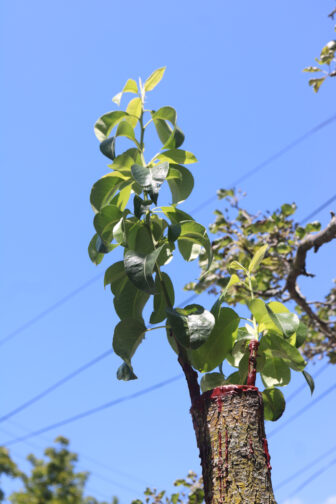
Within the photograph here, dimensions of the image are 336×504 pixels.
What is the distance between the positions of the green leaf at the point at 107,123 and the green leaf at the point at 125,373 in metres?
0.44

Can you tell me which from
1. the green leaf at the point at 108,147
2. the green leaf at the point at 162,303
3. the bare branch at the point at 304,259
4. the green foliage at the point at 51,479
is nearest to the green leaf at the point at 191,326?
the green leaf at the point at 162,303

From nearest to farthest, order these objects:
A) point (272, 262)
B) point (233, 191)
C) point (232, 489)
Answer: point (232, 489) < point (272, 262) < point (233, 191)

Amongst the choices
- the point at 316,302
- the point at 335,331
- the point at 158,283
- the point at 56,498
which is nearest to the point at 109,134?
the point at 158,283

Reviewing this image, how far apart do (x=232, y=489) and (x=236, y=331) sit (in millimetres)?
267

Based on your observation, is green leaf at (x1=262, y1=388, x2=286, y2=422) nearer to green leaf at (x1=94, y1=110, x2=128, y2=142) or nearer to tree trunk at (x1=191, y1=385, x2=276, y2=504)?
tree trunk at (x1=191, y1=385, x2=276, y2=504)

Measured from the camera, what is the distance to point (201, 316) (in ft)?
2.69

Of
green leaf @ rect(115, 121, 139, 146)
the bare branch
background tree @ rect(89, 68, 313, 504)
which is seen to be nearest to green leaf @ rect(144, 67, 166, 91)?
background tree @ rect(89, 68, 313, 504)

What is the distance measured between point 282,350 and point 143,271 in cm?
31

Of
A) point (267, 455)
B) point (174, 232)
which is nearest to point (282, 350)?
Answer: point (267, 455)

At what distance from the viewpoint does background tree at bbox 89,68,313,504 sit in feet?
2.53

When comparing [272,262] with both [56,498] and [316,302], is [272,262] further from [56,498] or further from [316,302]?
[56,498]

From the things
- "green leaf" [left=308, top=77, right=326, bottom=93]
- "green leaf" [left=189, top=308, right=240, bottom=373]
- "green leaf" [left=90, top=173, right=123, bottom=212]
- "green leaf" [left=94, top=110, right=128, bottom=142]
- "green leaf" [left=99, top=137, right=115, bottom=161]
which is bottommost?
"green leaf" [left=189, top=308, right=240, bottom=373]

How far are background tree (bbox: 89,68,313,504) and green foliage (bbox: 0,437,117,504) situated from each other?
9.23 m

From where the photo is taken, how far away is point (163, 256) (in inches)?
36.7
